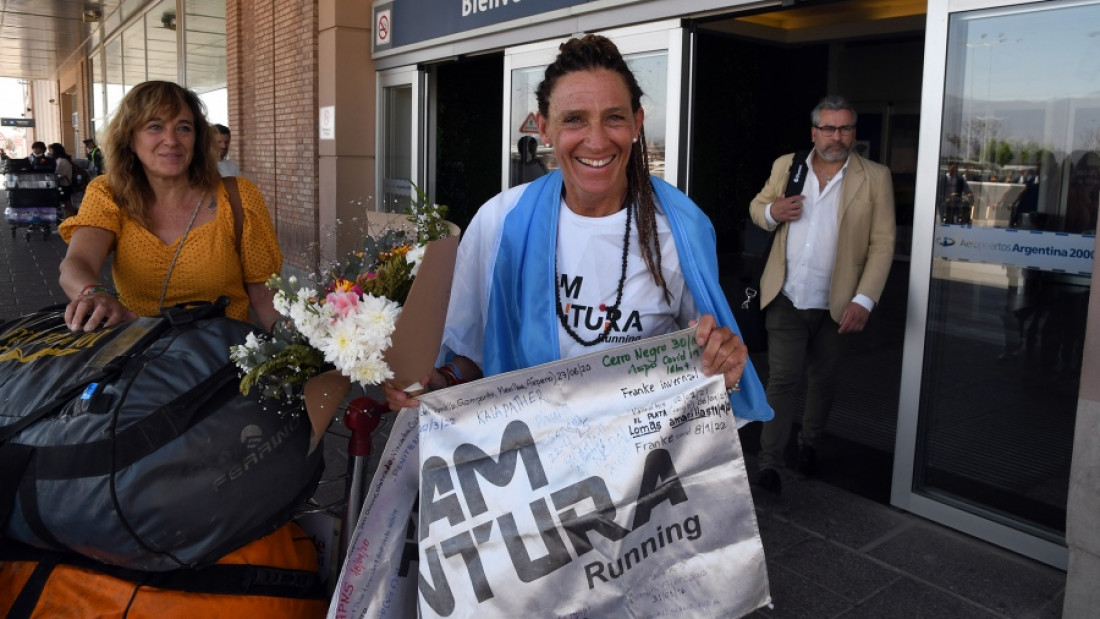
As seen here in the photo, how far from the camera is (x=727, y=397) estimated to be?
210 centimetres

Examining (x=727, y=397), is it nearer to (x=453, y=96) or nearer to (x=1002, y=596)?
(x=1002, y=596)

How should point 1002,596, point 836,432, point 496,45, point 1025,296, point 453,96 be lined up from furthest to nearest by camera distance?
point 453,96 < point 496,45 < point 836,432 < point 1025,296 < point 1002,596

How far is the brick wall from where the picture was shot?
33.3 ft

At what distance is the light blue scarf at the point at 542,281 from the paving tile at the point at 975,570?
6.47 feet

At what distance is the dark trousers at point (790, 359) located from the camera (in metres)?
4.58

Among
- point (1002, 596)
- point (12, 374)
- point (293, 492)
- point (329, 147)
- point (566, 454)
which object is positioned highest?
point (329, 147)

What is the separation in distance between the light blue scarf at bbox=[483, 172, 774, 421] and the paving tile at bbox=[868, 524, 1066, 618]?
1.97m

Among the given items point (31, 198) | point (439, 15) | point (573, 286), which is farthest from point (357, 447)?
point (31, 198)

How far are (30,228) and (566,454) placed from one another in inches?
729

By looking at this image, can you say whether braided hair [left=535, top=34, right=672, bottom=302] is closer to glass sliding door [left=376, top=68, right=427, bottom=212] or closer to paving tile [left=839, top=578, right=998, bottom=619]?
paving tile [left=839, top=578, right=998, bottom=619]

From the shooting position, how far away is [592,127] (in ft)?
6.83

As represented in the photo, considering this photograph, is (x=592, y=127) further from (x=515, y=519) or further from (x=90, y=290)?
(x=90, y=290)

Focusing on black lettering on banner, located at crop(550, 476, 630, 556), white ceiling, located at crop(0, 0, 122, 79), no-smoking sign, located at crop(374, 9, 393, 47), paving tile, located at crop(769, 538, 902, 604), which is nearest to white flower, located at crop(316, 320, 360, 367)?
black lettering on banner, located at crop(550, 476, 630, 556)

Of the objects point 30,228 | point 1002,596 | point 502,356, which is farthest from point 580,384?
point 30,228
